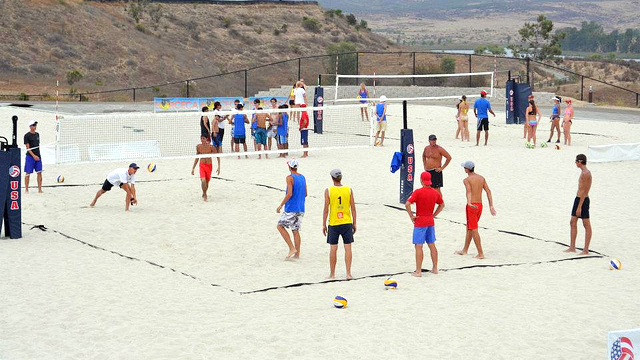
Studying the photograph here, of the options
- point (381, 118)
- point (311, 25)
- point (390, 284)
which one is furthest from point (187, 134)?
point (311, 25)

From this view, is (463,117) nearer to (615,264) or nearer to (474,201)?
(474,201)

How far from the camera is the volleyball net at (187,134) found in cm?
2302

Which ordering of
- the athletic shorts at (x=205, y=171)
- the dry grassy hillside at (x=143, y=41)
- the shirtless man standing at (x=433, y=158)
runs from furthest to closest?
the dry grassy hillside at (x=143, y=41) < the athletic shorts at (x=205, y=171) < the shirtless man standing at (x=433, y=158)

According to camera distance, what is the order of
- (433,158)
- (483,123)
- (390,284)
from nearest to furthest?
1. (390,284)
2. (433,158)
3. (483,123)

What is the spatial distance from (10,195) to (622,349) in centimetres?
1012

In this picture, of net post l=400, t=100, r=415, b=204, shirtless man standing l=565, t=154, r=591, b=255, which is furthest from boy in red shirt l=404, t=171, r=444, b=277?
net post l=400, t=100, r=415, b=204

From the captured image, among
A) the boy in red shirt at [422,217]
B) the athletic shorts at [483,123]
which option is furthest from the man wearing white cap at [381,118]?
the boy in red shirt at [422,217]

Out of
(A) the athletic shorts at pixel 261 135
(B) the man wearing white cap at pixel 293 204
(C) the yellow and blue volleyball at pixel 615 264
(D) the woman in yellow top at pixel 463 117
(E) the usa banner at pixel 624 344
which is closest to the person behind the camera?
(E) the usa banner at pixel 624 344

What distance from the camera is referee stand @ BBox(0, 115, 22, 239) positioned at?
1444cm

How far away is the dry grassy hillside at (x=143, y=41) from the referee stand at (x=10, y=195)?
30991mm

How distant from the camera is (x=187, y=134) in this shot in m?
28.8

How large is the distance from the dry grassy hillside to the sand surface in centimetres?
2960

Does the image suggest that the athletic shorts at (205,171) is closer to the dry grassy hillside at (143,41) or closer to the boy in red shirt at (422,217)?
the boy in red shirt at (422,217)

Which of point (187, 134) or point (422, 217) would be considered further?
point (187, 134)
